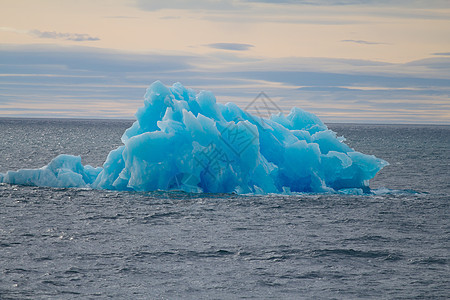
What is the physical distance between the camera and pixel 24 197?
22125 millimetres

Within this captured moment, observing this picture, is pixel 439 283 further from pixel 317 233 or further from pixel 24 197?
pixel 24 197

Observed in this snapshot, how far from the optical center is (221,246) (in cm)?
1456

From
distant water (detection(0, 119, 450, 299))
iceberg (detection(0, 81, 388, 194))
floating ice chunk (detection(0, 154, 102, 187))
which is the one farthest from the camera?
floating ice chunk (detection(0, 154, 102, 187))

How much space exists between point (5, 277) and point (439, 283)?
881cm

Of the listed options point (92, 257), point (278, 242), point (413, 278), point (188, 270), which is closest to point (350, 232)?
point (278, 242)

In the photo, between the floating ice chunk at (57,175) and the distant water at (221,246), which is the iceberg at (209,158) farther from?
the distant water at (221,246)

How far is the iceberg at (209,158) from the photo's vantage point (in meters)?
20.7

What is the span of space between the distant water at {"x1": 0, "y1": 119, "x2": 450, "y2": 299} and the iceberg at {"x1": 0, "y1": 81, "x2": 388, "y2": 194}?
756 millimetres

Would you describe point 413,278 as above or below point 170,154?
below

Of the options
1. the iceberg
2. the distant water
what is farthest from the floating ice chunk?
the distant water

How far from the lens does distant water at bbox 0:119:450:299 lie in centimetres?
1115

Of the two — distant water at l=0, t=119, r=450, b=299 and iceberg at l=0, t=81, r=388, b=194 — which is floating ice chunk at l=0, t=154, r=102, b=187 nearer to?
iceberg at l=0, t=81, r=388, b=194

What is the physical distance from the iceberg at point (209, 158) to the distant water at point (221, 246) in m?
0.76

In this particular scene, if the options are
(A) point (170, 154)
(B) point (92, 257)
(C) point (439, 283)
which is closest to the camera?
(C) point (439, 283)
